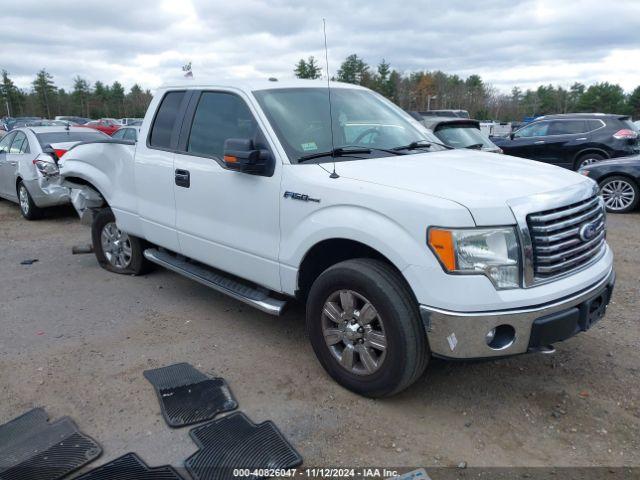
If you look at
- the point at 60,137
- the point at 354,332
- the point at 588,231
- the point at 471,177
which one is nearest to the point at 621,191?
the point at 588,231

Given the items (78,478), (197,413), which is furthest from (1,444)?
(197,413)

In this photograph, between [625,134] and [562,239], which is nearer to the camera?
[562,239]

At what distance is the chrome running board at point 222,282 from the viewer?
3854mm

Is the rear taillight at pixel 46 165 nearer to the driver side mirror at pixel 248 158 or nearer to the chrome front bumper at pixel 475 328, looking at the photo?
the driver side mirror at pixel 248 158

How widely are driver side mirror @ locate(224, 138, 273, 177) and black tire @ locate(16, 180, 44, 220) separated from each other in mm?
6807

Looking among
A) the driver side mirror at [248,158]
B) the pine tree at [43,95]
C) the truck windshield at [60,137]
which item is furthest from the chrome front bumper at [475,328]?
the pine tree at [43,95]

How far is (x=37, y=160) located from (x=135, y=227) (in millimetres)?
4549

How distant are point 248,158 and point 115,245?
306 centimetres

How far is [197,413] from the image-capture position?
129 inches

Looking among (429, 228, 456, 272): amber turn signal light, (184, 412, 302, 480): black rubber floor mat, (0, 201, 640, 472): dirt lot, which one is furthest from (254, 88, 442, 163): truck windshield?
(184, 412, 302, 480): black rubber floor mat

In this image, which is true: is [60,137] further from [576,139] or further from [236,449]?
[576,139]

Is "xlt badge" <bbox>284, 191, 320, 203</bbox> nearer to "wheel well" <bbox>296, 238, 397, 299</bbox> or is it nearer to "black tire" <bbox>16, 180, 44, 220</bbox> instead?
"wheel well" <bbox>296, 238, 397, 299</bbox>

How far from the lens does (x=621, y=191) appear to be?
31.2ft

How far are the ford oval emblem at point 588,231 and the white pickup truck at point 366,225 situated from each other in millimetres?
12
